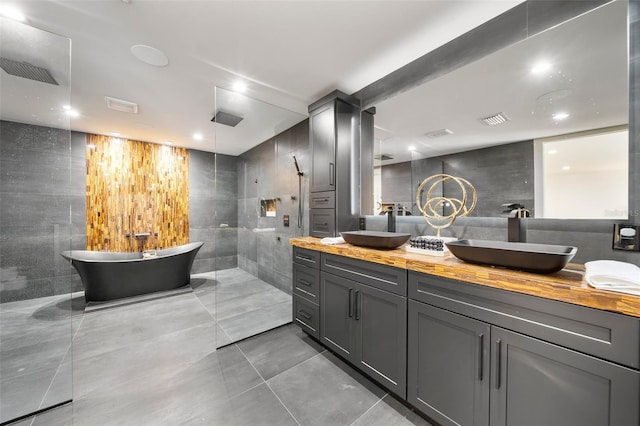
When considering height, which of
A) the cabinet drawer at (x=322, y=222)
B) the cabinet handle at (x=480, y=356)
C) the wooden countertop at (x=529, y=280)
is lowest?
the cabinet handle at (x=480, y=356)

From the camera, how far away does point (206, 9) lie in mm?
1503

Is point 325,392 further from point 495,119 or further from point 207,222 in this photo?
point 207,222

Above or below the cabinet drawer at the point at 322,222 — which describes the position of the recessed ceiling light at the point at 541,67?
above

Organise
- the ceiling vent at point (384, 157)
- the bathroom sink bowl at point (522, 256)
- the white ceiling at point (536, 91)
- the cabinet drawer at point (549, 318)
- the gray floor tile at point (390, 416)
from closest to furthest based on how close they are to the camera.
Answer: the cabinet drawer at point (549, 318), the bathroom sink bowl at point (522, 256), the white ceiling at point (536, 91), the gray floor tile at point (390, 416), the ceiling vent at point (384, 157)

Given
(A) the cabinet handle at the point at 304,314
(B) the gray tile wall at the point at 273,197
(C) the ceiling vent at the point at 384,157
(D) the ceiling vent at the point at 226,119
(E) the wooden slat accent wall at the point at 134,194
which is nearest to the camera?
(A) the cabinet handle at the point at 304,314

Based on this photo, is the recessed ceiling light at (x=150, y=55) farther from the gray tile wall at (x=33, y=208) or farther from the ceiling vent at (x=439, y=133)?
the ceiling vent at (x=439, y=133)

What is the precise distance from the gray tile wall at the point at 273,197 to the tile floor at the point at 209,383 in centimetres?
130

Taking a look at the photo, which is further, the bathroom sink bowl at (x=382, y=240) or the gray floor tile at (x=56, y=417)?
the bathroom sink bowl at (x=382, y=240)

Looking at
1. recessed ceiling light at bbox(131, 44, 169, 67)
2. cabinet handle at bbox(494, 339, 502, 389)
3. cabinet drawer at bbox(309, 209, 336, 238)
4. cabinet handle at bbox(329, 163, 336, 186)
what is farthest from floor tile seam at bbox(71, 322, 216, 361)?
cabinet handle at bbox(494, 339, 502, 389)

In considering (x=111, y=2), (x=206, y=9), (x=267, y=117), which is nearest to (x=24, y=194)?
(x=111, y=2)

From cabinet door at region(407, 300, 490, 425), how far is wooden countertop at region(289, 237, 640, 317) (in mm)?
223

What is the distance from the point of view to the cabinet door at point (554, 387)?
31.9 inches

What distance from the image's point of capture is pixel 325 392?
162 cm

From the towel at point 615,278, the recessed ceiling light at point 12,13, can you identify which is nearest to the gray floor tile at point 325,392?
the towel at point 615,278
